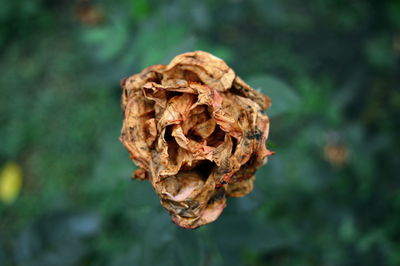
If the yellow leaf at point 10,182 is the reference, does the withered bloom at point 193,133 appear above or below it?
below

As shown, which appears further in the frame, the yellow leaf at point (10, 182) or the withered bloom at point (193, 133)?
the yellow leaf at point (10, 182)

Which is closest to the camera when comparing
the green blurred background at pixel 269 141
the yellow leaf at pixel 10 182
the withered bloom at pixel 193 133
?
the withered bloom at pixel 193 133

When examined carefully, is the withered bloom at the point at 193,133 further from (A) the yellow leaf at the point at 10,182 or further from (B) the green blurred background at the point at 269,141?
(A) the yellow leaf at the point at 10,182

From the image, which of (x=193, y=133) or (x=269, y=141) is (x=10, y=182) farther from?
(x=193, y=133)

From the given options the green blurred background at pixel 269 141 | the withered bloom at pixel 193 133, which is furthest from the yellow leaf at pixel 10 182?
the withered bloom at pixel 193 133

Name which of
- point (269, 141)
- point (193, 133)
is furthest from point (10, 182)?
point (193, 133)

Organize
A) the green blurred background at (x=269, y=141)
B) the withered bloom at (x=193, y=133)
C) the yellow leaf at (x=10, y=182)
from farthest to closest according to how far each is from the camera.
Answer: the yellow leaf at (x=10, y=182) < the green blurred background at (x=269, y=141) < the withered bloom at (x=193, y=133)
